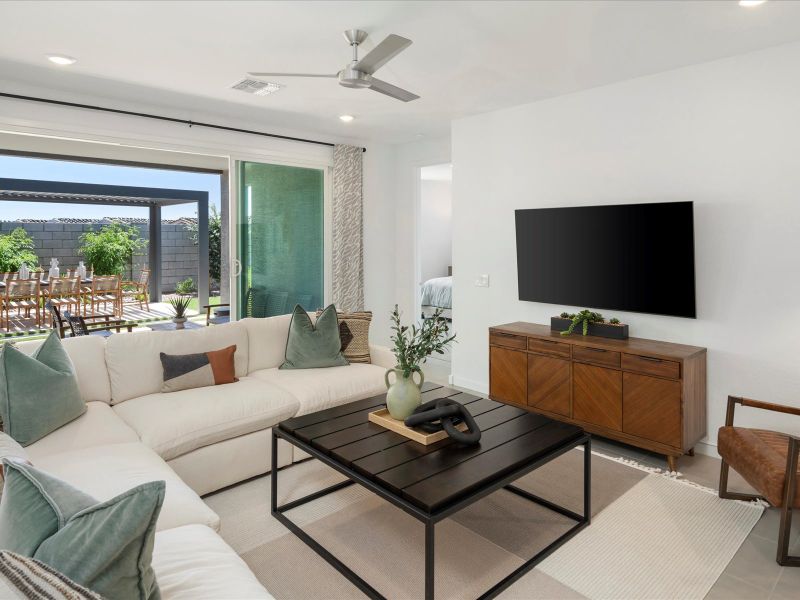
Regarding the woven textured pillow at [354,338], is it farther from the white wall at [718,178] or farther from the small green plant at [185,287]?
the small green plant at [185,287]

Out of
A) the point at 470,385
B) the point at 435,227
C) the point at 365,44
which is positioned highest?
the point at 365,44

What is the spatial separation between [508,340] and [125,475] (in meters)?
2.87

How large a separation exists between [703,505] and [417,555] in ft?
5.39

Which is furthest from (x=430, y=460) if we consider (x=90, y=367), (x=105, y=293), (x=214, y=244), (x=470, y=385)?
(x=214, y=244)

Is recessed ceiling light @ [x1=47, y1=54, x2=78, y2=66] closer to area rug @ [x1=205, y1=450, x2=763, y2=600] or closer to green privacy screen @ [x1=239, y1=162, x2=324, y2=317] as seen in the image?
green privacy screen @ [x1=239, y1=162, x2=324, y2=317]

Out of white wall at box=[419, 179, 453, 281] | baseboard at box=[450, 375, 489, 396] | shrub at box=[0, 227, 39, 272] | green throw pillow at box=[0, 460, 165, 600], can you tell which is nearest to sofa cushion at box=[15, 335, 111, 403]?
green throw pillow at box=[0, 460, 165, 600]

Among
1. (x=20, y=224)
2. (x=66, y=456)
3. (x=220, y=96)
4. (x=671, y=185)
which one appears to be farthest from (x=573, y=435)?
(x=20, y=224)

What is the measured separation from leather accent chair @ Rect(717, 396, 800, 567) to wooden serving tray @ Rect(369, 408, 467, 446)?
1.38 meters

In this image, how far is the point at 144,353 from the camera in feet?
10.8

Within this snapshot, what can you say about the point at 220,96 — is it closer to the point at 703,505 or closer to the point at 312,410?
the point at 312,410

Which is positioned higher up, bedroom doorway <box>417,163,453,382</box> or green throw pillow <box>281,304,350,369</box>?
bedroom doorway <box>417,163,453,382</box>

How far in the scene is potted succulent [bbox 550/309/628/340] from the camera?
3715 millimetres

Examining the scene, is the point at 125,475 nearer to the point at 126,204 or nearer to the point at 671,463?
the point at 671,463

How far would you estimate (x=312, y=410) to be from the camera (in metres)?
3.31
